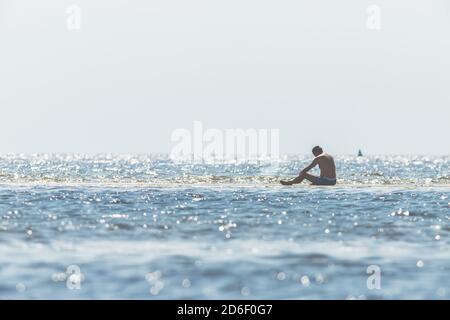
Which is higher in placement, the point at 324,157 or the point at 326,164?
the point at 324,157

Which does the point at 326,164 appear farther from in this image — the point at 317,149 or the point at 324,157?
the point at 317,149

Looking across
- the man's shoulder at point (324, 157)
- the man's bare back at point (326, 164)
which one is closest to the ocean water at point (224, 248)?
the man's shoulder at point (324, 157)

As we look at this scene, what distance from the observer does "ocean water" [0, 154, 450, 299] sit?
14320 mm

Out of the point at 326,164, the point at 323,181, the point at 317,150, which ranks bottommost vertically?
the point at 323,181

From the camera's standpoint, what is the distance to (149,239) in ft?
65.8

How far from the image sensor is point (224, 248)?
1845cm

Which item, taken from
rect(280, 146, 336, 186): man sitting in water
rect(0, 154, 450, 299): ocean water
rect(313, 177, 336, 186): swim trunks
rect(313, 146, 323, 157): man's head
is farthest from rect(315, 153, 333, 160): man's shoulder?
rect(0, 154, 450, 299): ocean water

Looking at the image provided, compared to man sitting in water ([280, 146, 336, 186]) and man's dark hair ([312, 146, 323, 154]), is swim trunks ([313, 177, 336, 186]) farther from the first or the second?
man's dark hair ([312, 146, 323, 154])

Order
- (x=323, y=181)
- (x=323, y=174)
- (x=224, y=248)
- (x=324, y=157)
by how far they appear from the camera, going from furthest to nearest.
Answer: (x=323, y=174)
(x=323, y=181)
(x=324, y=157)
(x=224, y=248)

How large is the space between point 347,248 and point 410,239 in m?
2.47

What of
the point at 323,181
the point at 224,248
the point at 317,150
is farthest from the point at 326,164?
the point at 224,248

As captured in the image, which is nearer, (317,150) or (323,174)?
(317,150)

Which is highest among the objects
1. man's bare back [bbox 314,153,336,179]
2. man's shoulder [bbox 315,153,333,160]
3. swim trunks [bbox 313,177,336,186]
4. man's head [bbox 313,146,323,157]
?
man's head [bbox 313,146,323,157]
